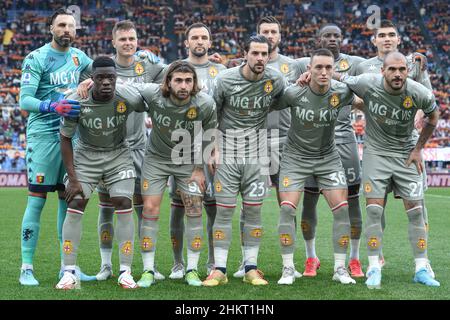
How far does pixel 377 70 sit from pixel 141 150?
2.66m

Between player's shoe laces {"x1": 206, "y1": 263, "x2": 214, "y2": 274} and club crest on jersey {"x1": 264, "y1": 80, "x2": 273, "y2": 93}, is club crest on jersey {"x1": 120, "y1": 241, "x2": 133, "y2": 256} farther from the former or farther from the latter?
club crest on jersey {"x1": 264, "y1": 80, "x2": 273, "y2": 93}

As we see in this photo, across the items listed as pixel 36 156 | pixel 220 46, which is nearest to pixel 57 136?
pixel 36 156

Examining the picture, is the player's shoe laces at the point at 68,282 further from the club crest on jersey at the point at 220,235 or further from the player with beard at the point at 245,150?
the club crest on jersey at the point at 220,235

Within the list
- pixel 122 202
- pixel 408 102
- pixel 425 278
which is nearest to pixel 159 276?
pixel 122 202

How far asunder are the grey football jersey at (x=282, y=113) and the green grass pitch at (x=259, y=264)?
5.09ft

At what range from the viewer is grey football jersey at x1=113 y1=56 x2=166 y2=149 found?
7.95 metres

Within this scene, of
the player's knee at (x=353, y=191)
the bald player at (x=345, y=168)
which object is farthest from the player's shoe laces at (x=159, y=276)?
the player's knee at (x=353, y=191)

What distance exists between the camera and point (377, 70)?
8.17m

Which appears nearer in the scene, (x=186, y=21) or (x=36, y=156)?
(x=36, y=156)

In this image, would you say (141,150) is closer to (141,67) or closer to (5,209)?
(141,67)

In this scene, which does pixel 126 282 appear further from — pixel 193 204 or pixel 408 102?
pixel 408 102

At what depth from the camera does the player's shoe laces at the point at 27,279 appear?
7.19 meters

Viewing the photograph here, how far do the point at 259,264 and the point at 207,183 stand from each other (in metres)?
1.45

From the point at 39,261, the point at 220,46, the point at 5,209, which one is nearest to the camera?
the point at 39,261
